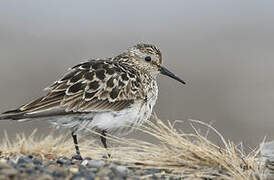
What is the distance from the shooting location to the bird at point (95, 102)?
6.46 metres

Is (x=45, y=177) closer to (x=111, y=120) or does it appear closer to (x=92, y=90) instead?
(x=111, y=120)

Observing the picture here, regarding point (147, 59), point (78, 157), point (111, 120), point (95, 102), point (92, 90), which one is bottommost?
point (78, 157)

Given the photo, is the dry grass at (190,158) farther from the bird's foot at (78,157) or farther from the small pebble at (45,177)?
the small pebble at (45,177)

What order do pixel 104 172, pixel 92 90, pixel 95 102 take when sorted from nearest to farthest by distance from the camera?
pixel 104 172 < pixel 95 102 < pixel 92 90

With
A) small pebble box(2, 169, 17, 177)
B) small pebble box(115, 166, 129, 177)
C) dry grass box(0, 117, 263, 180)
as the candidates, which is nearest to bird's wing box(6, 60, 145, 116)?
dry grass box(0, 117, 263, 180)

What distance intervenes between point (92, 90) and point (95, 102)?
193 mm

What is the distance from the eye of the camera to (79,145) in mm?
6707

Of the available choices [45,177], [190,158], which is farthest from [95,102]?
[45,177]

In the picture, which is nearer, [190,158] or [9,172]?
[9,172]

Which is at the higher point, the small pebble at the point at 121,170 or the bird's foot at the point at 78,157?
the small pebble at the point at 121,170

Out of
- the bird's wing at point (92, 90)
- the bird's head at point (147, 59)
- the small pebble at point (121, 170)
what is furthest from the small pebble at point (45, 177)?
the bird's head at point (147, 59)

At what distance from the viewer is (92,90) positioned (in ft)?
22.4

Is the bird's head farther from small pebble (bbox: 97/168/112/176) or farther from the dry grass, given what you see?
small pebble (bbox: 97/168/112/176)

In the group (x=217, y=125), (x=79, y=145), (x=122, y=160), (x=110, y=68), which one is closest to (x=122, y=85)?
(x=110, y=68)
